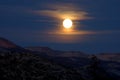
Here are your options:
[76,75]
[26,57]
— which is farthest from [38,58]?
[76,75]

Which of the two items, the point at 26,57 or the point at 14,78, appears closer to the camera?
the point at 14,78

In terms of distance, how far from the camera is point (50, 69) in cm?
3406

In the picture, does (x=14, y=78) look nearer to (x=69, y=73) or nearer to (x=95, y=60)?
(x=69, y=73)

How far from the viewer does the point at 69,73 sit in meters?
34.1

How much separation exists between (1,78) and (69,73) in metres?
4.47

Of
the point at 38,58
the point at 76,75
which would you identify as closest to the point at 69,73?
the point at 76,75

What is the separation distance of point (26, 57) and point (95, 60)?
486cm

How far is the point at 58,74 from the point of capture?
33.5m

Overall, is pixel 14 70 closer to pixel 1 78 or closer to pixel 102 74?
pixel 1 78

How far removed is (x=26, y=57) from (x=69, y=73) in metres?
3.33

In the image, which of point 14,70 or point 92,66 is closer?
point 14,70

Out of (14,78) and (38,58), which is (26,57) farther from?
Answer: (14,78)

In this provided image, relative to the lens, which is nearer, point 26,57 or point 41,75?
point 41,75

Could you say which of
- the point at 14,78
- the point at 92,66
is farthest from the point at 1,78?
the point at 92,66
